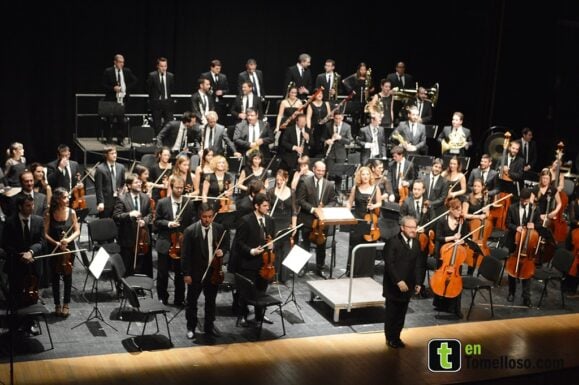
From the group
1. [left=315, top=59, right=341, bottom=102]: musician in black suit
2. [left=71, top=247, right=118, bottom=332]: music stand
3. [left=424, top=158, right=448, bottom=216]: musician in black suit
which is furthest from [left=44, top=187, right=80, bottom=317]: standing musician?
[left=315, top=59, right=341, bottom=102]: musician in black suit

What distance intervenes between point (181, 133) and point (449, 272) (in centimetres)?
520

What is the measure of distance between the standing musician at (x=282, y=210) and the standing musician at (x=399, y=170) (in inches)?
71.4

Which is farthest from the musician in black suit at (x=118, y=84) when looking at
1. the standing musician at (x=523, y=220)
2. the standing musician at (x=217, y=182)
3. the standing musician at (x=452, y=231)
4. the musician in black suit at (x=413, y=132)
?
the standing musician at (x=523, y=220)

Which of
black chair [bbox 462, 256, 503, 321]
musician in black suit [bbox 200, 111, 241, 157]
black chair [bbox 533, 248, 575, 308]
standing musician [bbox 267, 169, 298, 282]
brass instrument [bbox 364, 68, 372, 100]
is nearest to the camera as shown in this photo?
black chair [bbox 462, 256, 503, 321]

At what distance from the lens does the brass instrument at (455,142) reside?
14.4 m

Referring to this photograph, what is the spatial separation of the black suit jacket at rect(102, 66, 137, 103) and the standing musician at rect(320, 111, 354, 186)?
342 centimetres

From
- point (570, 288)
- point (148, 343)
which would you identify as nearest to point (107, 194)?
point (148, 343)

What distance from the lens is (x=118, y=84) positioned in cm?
1477

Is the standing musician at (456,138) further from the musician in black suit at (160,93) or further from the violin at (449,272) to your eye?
the musician in black suit at (160,93)

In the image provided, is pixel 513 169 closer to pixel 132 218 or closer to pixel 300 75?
pixel 300 75

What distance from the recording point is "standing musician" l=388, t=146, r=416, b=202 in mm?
12531

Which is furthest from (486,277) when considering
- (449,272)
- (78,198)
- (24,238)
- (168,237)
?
(24,238)

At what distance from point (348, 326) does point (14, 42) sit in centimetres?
842

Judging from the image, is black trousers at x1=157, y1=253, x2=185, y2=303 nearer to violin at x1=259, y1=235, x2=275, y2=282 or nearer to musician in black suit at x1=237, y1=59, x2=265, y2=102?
violin at x1=259, y1=235, x2=275, y2=282
